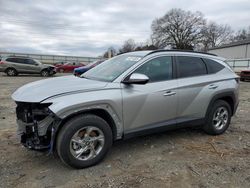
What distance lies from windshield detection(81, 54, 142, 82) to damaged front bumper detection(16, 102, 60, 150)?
1.08 metres

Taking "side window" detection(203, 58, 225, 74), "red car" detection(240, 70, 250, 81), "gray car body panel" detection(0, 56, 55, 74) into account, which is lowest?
"red car" detection(240, 70, 250, 81)

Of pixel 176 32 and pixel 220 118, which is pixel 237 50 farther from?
pixel 220 118

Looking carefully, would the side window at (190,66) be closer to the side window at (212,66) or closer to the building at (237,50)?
the side window at (212,66)

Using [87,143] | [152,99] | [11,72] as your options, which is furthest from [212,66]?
[11,72]

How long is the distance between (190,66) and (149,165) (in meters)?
2.07

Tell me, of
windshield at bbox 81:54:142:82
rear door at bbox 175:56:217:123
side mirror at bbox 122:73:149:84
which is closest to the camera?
side mirror at bbox 122:73:149:84

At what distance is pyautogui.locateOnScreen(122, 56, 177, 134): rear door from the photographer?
3.94 metres

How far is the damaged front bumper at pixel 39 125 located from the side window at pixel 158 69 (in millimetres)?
1540

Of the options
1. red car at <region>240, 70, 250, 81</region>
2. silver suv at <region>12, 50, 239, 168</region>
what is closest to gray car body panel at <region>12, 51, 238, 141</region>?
silver suv at <region>12, 50, 239, 168</region>

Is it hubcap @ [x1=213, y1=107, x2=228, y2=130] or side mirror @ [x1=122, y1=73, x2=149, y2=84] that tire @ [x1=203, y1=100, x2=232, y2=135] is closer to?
hubcap @ [x1=213, y1=107, x2=228, y2=130]

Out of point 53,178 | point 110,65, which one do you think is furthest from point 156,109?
point 53,178

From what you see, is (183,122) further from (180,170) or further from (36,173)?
(36,173)

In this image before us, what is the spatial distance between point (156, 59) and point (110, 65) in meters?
0.85

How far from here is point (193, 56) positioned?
16.4 feet
